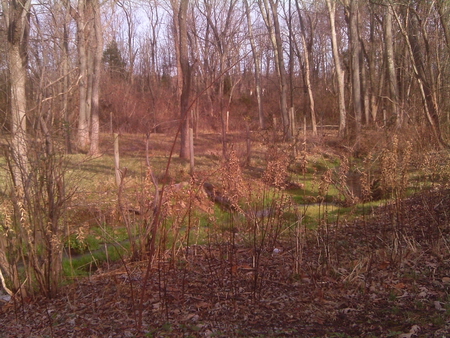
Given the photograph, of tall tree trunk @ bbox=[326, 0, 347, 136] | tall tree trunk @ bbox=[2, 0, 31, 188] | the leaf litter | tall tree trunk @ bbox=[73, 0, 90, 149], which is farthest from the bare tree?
the leaf litter

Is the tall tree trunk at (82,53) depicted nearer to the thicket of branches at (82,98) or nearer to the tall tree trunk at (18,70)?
the thicket of branches at (82,98)

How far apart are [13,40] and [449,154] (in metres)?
9.07

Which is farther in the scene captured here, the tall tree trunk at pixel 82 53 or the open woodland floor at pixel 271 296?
the tall tree trunk at pixel 82 53

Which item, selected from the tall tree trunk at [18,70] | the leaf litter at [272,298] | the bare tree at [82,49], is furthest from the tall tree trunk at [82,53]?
the leaf litter at [272,298]

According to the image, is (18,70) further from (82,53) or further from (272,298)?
(82,53)

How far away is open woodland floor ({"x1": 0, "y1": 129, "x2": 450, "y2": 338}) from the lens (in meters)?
4.02

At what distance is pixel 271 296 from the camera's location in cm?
471

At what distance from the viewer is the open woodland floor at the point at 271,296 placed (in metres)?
4.02

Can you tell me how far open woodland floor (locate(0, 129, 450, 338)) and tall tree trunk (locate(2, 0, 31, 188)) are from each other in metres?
1.46

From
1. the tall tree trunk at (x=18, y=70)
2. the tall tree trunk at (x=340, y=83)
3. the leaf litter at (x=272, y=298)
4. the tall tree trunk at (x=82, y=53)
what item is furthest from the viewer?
the tall tree trunk at (x=340, y=83)

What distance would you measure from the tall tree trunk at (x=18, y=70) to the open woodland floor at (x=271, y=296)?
1.46m

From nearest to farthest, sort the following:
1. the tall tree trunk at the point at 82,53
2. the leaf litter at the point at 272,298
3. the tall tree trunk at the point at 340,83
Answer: the leaf litter at the point at 272,298 < the tall tree trunk at the point at 82,53 < the tall tree trunk at the point at 340,83

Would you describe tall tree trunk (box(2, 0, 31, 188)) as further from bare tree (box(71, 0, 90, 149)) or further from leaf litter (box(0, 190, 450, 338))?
bare tree (box(71, 0, 90, 149))

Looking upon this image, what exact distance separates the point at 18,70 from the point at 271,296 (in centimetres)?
518
